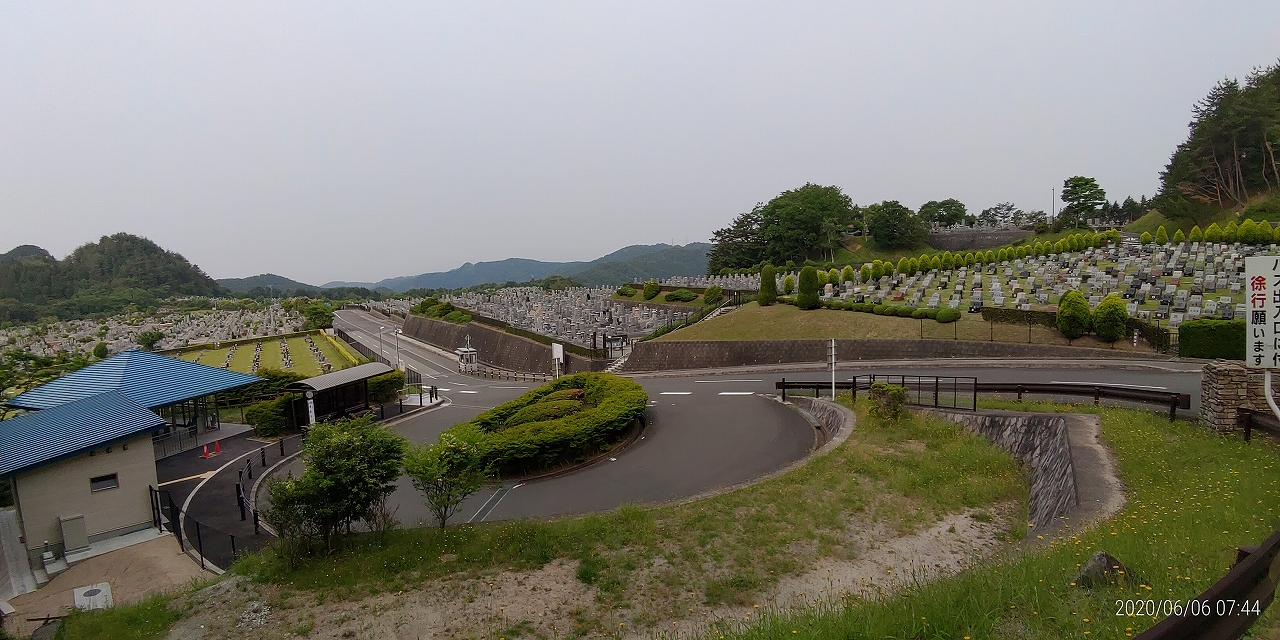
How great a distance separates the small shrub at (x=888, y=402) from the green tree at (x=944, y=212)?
76.8 metres

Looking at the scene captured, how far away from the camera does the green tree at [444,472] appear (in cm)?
970

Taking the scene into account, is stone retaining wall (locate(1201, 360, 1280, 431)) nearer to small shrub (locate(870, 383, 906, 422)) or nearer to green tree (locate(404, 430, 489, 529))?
small shrub (locate(870, 383, 906, 422))

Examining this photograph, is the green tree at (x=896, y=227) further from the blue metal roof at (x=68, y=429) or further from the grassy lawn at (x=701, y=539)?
the blue metal roof at (x=68, y=429)

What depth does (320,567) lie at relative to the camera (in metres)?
8.73

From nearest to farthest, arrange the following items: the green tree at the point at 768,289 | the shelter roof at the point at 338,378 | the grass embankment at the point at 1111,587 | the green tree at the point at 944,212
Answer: the grass embankment at the point at 1111,587
the shelter roof at the point at 338,378
the green tree at the point at 768,289
the green tree at the point at 944,212

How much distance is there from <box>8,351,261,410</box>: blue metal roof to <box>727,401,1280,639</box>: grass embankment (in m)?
18.4

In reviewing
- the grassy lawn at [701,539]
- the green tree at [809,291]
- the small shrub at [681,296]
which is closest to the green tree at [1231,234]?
the green tree at [809,291]

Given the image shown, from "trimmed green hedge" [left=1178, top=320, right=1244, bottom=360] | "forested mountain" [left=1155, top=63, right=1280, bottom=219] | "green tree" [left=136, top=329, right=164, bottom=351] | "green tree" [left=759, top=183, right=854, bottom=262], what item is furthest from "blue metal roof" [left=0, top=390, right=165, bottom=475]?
"forested mountain" [left=1155, top=63, right=1280, bottom=219]

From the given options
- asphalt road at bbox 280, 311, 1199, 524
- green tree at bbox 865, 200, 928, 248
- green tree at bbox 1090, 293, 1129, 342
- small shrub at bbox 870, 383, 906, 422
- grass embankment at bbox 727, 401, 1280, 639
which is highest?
green tree at bbox 865, 200, 928, 248

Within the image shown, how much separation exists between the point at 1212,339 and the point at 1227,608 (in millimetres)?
23600

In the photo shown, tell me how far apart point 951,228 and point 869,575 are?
78.9 metres

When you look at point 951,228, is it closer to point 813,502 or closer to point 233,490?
point 813,502

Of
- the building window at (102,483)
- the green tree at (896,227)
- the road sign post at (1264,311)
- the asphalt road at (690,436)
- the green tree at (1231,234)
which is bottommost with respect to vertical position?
the asphalt road at (690,436)

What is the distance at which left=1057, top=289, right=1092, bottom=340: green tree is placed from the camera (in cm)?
2175
